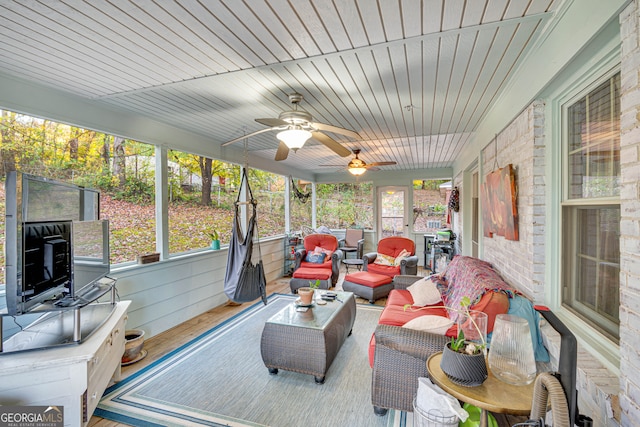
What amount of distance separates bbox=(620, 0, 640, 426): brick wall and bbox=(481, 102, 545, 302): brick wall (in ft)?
2.88

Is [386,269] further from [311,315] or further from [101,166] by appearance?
[101,166]

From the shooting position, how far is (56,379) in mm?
1570

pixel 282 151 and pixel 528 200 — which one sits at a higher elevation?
pixel 282 151

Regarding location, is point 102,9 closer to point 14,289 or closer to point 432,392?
point 14,289

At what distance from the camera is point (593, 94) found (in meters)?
1.45

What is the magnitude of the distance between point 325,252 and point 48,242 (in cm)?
378

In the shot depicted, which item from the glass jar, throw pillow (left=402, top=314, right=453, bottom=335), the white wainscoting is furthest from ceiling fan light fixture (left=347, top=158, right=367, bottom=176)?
the glass jar

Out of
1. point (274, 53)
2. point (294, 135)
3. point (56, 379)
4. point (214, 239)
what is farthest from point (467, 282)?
point (214, 239)

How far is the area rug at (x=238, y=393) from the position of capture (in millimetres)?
1924

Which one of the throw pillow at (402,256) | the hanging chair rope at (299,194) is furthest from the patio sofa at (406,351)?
the hanging chair rope at (299,194)

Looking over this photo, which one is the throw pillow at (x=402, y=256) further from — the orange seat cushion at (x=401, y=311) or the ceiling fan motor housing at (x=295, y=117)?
the ceiling fan motor housing at (x=295, y=117)

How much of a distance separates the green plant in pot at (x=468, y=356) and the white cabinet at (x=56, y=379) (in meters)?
1.90

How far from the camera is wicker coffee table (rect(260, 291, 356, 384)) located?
2273 millimetres

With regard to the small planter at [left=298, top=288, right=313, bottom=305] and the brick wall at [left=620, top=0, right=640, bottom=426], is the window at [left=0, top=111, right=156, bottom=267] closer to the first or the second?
the small planter at [left=298, top=288, right=313, bottom=305]
